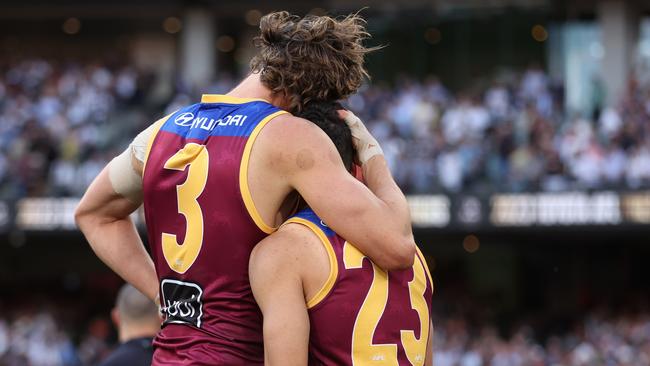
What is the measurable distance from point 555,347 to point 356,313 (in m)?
12.1

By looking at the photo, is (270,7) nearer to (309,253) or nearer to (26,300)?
(26,300)

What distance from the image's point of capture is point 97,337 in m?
16.5

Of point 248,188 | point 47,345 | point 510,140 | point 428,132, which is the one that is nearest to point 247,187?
point 248,188

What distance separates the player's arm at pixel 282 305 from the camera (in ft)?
9.71

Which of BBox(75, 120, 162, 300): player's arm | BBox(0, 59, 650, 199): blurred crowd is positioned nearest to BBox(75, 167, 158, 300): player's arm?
BBox(75, 120, 162, 300): player's arm

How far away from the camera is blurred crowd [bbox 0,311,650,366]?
1417cm

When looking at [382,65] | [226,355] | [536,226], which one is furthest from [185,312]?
[382,65]

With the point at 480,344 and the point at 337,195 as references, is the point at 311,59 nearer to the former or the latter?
the point at 337,195

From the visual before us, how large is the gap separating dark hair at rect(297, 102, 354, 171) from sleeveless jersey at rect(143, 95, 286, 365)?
0.10m

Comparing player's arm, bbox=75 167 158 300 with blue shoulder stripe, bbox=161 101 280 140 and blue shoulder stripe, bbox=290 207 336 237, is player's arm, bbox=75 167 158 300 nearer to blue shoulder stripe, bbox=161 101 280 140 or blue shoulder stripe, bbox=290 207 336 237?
blue shoulder stripe, bbox=161 101 280 140

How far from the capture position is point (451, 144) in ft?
55.7

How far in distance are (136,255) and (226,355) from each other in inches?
25.0

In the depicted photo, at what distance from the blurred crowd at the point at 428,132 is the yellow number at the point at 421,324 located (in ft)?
40.7

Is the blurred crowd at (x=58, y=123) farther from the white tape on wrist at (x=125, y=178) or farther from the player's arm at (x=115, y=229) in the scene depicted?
the white tape on wrist at (x=125, y=178)
